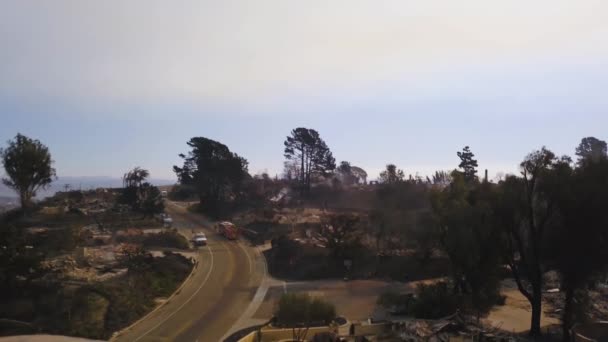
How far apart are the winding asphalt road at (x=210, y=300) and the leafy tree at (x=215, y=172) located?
54.3 feet

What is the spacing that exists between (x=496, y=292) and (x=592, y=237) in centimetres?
589

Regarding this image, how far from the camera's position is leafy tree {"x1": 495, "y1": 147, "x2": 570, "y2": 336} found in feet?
75.2

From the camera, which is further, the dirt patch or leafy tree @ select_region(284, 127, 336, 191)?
leafy tree @ select_region(284, 127, 336, 191)

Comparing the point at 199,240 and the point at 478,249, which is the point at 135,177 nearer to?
the point at 199,240

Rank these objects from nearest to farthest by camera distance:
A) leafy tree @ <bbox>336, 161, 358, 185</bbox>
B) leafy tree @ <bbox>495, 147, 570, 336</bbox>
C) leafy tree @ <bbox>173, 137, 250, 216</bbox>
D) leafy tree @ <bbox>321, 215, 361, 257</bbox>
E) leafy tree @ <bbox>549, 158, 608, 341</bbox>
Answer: leafy tree @ <bbox>549, 158, 608, 341</bbox> < leafy tree @ <bbox>495, 147, 570, 336</bbox> < leafy tree @ <bbox>321, 215, 361, 257</bbox> < leafy tree @ <bbox>173, 137, 250, 216</bbox> < leafy tree @ <bbox>336, 161, 358, 185</bbox>

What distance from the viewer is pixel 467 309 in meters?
25.6

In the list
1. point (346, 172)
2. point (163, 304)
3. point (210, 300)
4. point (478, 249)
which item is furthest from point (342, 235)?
point (346, 172)

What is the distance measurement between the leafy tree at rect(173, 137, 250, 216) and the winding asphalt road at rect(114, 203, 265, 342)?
16.5m

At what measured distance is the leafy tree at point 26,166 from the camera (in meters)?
46.4

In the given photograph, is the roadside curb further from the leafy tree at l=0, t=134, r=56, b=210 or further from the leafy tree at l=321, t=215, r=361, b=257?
the leafy tree at l=0, t=134, r=56, b=210

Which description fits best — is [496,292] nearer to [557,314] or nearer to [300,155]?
[557,314]

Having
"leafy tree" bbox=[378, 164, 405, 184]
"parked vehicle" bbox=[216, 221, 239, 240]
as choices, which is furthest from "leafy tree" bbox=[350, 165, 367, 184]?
"parked vehicle" bbox=[216, 221, 239, 240]

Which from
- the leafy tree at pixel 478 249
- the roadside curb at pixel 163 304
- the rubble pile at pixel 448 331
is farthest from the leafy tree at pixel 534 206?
the roadside curb at pixel 163 304

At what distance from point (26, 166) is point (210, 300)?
1097 inches
